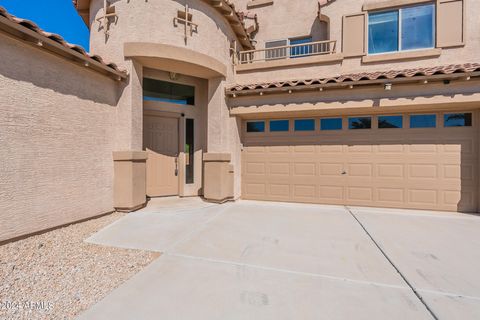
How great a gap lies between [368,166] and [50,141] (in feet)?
27.0

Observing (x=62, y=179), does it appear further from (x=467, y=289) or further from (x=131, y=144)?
(x=467, y=289)

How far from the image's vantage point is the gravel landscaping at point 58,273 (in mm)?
2459

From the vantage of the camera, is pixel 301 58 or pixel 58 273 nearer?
pixel 58 273

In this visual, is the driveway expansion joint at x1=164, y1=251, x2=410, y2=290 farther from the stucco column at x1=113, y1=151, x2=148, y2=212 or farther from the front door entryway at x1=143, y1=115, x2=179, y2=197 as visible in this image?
the front door entryway at x1=143, y1=115, x2=179, y2=197

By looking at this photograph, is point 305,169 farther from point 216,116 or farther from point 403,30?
point 403,30

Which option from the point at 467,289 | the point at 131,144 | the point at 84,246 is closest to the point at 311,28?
the point at 131,144

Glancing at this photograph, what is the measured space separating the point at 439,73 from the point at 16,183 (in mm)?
9597

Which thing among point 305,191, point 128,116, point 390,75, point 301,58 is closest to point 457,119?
point 390,75

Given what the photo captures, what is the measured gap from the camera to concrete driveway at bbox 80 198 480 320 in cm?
245

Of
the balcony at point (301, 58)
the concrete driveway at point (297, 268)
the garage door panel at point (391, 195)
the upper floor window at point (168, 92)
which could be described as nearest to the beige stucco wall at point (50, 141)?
the concrete driveway at point (297, 268)

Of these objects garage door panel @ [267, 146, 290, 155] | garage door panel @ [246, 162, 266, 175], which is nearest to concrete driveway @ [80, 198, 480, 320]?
garage door panel @ [246, 162, 266, 175]

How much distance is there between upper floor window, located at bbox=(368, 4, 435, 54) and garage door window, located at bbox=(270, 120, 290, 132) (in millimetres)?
3749

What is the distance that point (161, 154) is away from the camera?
24.7 ft

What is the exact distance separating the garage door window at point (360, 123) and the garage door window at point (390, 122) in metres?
0.30
